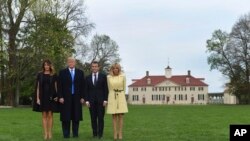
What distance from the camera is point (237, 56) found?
86750 mm

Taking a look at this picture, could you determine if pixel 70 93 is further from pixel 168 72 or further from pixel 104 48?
pixel 168 72

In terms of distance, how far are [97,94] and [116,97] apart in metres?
0.60

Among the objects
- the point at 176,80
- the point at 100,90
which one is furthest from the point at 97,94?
the point at 176,80

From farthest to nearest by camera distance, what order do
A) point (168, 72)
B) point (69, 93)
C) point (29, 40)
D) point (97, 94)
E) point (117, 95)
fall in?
point (168, 72), point (29, 40), point (69, 93), point (97, 94), point (117, 95)

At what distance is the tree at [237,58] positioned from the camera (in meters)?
86.3

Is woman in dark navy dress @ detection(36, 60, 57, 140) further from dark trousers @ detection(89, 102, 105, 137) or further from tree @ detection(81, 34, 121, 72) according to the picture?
tree @ detection(81, 34, 121, 72)

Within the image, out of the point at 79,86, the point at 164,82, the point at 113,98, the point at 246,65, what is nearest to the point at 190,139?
the point at 113,98

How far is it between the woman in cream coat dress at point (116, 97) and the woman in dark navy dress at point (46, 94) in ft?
4.95

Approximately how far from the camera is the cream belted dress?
1341 cm

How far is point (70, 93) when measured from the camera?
45.9ft

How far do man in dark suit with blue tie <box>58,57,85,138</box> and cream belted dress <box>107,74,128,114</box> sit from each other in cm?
96

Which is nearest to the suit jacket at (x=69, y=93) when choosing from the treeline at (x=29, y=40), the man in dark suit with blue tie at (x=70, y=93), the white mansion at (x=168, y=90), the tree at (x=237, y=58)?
the man in dark suit with blue tie at (x=70, y=93)

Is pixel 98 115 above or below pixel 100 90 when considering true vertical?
below

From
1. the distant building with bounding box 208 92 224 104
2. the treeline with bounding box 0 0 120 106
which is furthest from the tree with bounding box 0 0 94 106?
the distant building with bounding box 208 92 224 104
